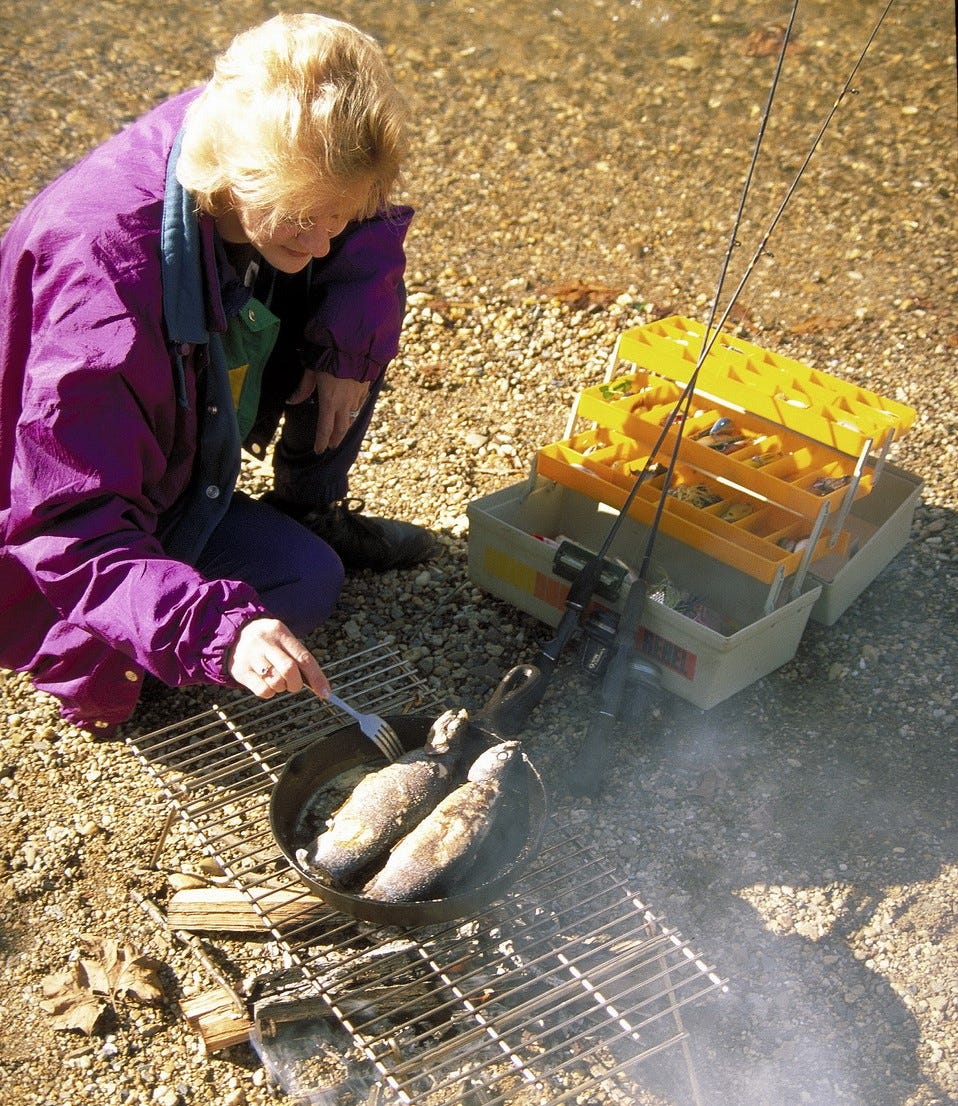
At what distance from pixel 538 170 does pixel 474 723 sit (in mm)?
4140

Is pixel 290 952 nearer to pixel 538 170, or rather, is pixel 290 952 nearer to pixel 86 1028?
pixel 86 1028

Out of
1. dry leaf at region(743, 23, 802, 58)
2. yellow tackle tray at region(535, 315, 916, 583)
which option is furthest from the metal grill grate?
dry leaf at region(743, 23, 802, 58)

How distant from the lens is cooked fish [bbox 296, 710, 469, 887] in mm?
2414

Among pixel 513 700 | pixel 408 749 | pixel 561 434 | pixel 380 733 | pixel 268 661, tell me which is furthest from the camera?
pixel 561 434

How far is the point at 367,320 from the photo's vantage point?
3.17m

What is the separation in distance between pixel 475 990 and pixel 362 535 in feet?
5.62

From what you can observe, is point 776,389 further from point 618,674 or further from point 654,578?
point 618,674

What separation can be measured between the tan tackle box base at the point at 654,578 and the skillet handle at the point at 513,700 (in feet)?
1.26

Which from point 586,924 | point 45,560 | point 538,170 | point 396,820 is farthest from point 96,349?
point 538,170

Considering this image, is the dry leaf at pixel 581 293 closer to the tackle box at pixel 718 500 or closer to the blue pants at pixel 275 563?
the tackle box at pixel 718 500

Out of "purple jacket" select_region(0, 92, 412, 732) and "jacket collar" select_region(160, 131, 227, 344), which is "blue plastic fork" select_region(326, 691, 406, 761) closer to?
"purple jacket" select_region(0, 92, 412, 732)

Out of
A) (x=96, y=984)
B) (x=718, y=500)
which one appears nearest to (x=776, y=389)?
(x=718, y=500)

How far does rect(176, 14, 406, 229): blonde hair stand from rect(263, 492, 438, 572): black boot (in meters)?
1.36

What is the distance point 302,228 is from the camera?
7.95 ft
